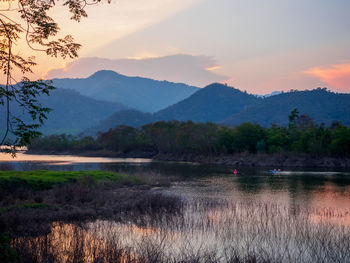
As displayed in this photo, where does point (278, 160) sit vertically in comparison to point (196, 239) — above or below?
above

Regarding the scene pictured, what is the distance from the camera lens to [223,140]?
356 ft

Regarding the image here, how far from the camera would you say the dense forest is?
283 feet

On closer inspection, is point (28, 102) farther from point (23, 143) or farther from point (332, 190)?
point (332, 190)

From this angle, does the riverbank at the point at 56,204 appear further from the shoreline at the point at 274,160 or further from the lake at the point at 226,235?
the shoreline at the point at 274,160

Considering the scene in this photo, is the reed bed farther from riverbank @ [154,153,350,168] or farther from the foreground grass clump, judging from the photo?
riverbank @ [154,153,350,168]

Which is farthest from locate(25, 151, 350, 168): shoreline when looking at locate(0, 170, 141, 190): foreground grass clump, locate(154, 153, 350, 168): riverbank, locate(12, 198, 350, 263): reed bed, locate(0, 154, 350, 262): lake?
locate(12, 198, 350, 263): reed bed

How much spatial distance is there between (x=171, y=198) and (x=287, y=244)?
39.6 feet

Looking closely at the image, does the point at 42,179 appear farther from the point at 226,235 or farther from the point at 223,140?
the point at 223,140

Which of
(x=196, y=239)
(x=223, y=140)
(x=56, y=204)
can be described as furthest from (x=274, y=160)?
(x=196, y=239)

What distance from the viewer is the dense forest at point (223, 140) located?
86188 mm

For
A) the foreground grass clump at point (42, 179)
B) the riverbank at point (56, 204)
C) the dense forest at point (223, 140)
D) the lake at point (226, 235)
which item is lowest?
the lake at point (226, 235)

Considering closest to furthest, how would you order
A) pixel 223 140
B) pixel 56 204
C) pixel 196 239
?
pixel 196 239 < pixel 56 204 < pixel 223 140

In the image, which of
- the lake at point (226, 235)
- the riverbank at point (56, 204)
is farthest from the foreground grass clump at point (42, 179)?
the lake at point (226, 235)

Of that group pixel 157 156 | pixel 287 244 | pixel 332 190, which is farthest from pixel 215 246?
pixel 157 156
